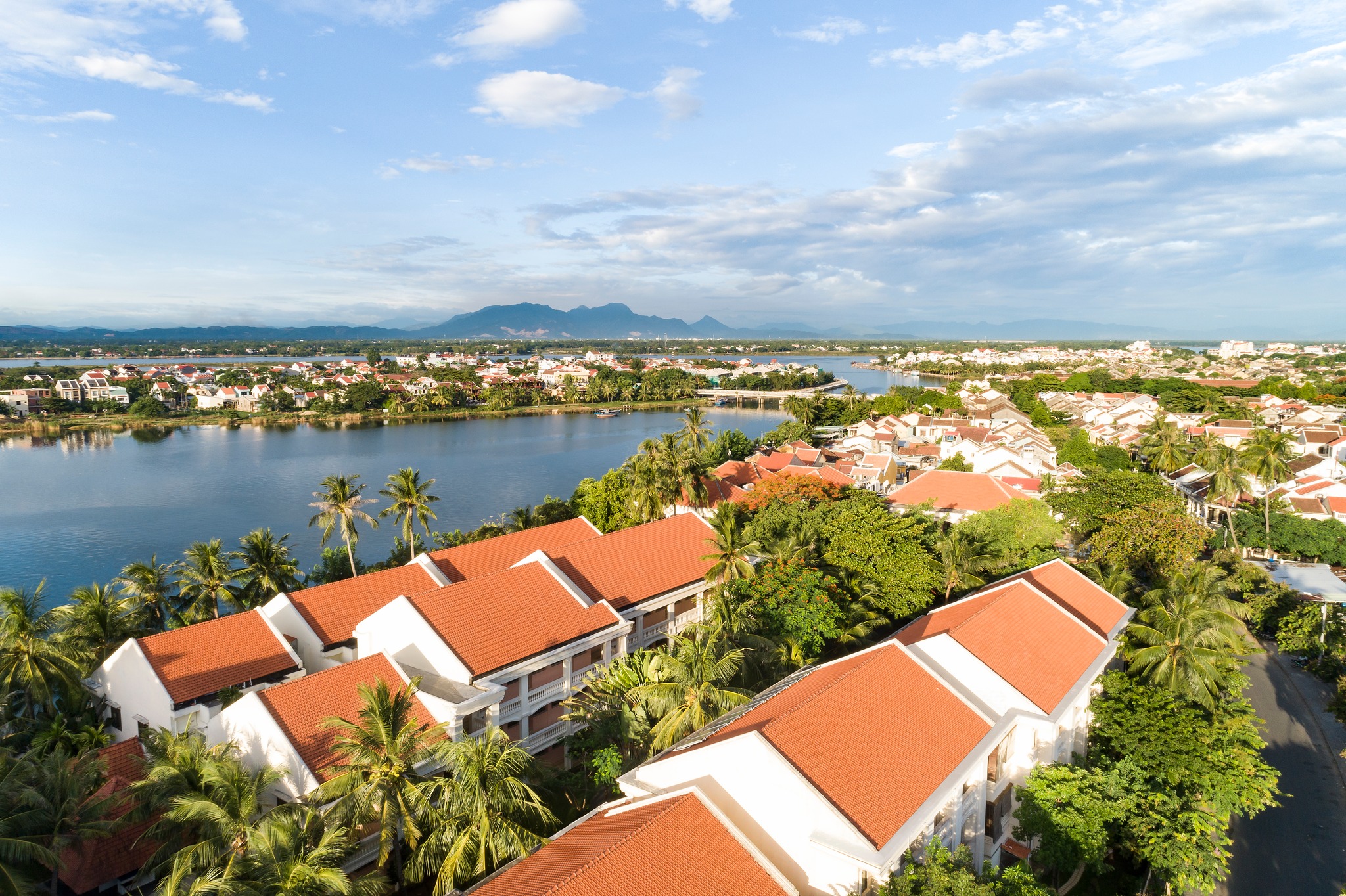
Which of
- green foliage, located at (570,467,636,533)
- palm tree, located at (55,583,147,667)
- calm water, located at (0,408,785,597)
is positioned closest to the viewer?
palm tree, located at (55,583,147,667)

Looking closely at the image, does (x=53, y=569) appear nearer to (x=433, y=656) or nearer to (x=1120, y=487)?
(x=433, y=656)

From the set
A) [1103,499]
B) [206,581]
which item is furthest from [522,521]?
[1103,499]

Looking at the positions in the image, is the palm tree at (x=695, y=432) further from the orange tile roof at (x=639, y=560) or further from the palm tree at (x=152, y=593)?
the palm tree at (x=152, y=593)

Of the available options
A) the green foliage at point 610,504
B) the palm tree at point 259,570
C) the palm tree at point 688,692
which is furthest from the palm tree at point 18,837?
the green foliage at point 610,504

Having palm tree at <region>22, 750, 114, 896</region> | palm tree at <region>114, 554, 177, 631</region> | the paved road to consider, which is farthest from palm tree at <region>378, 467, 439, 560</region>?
the paved road

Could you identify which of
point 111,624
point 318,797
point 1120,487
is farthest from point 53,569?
point 1120,487

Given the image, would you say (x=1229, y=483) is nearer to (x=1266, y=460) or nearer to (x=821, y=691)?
(x=1266, y=460)

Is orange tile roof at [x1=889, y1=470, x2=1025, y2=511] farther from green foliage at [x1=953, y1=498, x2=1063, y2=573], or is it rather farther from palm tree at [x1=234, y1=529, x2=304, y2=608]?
palm tree at [x1=234, y1=529, x2=304, y2=608]
